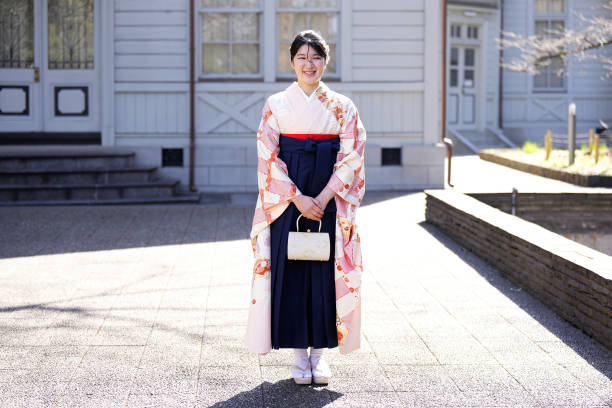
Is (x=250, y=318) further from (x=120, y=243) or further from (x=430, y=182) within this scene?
(x=430, y=182)

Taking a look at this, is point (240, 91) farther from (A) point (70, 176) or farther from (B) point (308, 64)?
(B) point (308, 64)

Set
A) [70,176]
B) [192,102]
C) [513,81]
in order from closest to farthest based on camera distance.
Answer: [70,176]
[192,102]
[513,81]

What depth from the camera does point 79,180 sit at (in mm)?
12500

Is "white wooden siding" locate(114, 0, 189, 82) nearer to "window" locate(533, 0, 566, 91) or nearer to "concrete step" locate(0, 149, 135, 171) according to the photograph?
"concrete step" locate(0, 149, 135, 171)

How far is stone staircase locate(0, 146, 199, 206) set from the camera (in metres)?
12.1

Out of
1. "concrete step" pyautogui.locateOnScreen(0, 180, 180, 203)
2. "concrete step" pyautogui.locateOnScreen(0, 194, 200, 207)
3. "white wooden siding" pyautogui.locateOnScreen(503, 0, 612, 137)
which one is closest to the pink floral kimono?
"concrete step" pyautogui.locateOnScreen(0, 194, 200, 207)

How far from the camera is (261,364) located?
16.0ft

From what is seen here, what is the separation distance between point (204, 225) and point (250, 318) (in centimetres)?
568

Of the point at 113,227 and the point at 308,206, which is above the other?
the point at 308,206

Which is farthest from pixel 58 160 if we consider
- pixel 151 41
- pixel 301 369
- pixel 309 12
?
pixel 301 369

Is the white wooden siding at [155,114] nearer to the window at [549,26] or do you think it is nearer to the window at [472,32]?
the window at [472,32]

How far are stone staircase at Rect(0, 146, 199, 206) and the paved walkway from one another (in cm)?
321

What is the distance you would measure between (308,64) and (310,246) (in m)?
0.90

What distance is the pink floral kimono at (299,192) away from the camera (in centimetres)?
448
